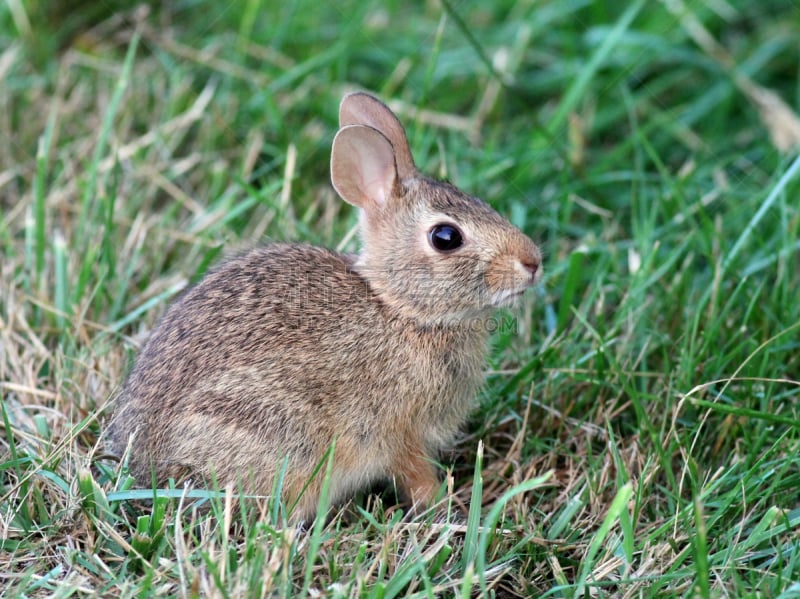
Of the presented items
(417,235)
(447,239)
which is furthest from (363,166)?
(447,239)

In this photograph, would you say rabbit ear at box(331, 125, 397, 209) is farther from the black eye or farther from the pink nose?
the pink nose

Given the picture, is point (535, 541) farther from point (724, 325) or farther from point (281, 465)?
point (724, 325)

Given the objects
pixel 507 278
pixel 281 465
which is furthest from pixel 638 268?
pixel 281 465

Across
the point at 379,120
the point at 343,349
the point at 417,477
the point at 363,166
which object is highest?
the point at 379,120

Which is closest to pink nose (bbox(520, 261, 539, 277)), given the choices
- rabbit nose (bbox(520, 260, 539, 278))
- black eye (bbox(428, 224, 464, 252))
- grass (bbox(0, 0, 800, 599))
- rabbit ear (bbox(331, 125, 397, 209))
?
rabbit nose (bbox(520, 260, 539, 278))

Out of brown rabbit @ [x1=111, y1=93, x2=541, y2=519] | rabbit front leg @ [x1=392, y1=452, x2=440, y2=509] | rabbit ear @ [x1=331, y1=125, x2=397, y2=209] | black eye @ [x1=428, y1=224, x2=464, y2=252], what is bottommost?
rabbit front leg @ [x1=392, y1=452, x2=440, y2=509]

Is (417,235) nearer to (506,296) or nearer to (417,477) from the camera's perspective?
(506,296)

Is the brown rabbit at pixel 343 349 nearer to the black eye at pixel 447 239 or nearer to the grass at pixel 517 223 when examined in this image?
the black eye at pixel 447 239

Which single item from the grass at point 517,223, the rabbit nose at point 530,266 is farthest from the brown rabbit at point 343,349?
the grass at point 517,223
